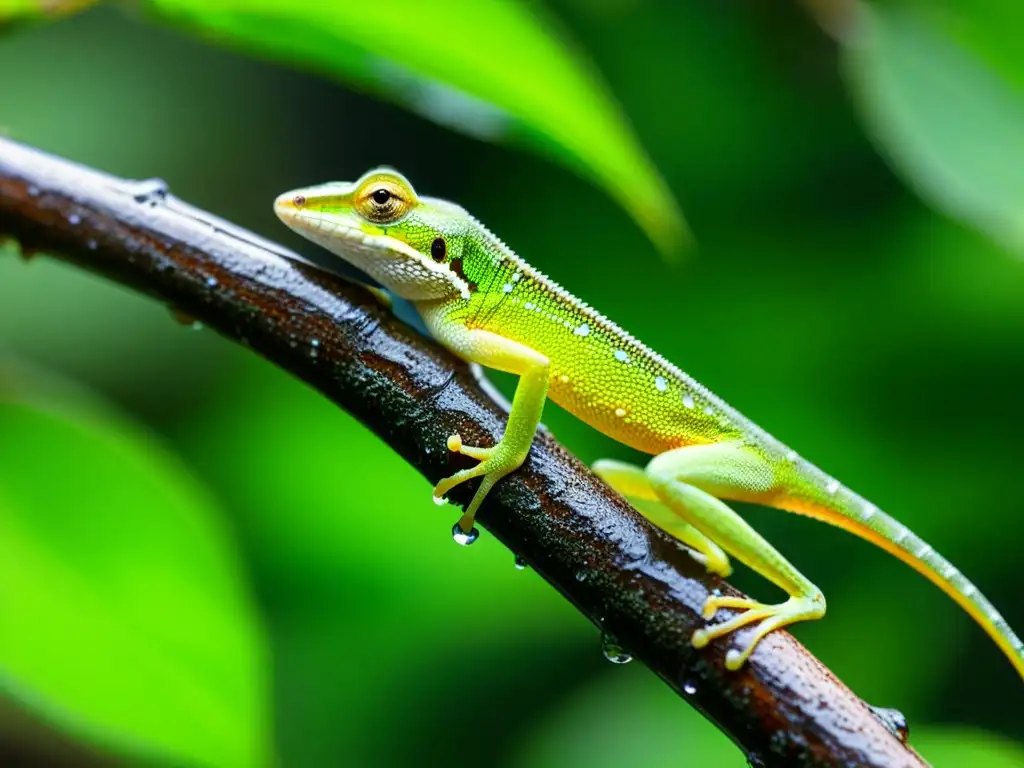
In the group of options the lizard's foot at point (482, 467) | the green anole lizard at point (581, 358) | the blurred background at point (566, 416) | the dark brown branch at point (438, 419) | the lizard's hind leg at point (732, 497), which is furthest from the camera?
the blurred background at point (566, 416)

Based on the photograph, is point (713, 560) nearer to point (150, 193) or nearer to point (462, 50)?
point (462, 50)

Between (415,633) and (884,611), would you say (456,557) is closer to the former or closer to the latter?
(415,633)

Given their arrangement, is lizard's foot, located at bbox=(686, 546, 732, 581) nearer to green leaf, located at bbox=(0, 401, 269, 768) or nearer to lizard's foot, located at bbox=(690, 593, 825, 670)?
lizard's foot, located at bbox=(690, 593, 825, 670)

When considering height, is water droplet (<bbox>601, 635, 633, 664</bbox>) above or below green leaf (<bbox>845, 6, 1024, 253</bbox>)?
below

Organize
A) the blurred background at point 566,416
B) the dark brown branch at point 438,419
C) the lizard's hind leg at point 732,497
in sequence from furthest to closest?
1. the blurred background at point 566,416
2. the lizard's hind leg at point 732,497
3. the dark brown branch at point 438,419

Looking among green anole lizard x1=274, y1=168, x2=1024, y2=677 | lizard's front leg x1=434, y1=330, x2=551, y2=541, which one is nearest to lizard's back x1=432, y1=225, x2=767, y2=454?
green anole lizard x1=274, y1=168, x2=1024, y2=677

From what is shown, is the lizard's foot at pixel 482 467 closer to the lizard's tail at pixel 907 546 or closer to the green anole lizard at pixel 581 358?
the green anole lizard at pixel 581 358

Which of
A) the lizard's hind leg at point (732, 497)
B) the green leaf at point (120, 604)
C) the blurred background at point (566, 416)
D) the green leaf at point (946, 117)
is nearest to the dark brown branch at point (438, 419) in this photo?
the lizard's hind leg at point (732, 497)
